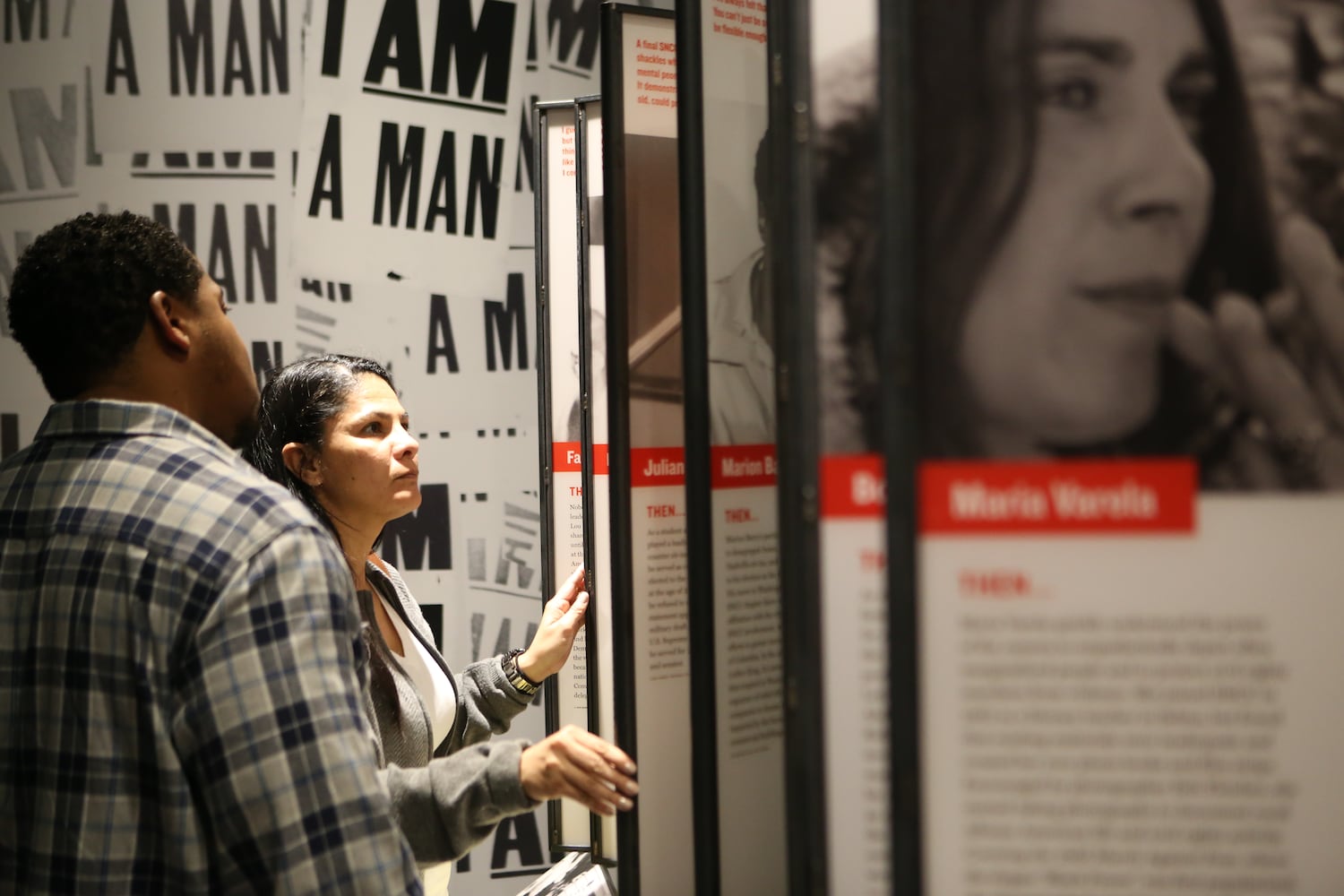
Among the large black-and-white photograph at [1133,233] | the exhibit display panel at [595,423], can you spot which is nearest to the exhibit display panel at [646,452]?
the exhibit display panel at [595,423]

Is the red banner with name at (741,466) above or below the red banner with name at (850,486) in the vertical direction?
below

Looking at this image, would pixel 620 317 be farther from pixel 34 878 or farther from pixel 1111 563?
pixel 34 878

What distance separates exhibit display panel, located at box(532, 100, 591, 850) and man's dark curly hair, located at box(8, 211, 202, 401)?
2.55ft

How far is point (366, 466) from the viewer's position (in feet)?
6.84

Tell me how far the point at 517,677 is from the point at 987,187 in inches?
65.7

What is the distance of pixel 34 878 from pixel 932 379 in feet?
3.56

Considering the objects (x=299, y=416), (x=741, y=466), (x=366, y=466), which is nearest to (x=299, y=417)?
(x=299, y=416)

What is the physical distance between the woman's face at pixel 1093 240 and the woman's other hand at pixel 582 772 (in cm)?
75

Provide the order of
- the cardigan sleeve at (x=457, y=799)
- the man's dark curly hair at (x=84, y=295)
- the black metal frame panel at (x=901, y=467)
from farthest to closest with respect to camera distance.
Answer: the cardigan sleeve at (x=457, y=799), the man's dark curly hair at (x=84, y=295), the black metal frame panel at (x=901, y=467)

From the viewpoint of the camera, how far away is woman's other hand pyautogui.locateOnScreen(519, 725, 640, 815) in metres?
1.29

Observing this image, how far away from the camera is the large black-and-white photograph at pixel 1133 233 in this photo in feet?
2.29

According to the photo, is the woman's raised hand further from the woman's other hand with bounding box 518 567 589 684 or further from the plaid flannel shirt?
the woman's other hand with bounding box 518 567 589 684

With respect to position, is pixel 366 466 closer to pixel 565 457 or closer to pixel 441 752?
pixel 565 457

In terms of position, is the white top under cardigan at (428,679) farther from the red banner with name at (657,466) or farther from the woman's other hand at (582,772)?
the red banner with name at (657,466)
